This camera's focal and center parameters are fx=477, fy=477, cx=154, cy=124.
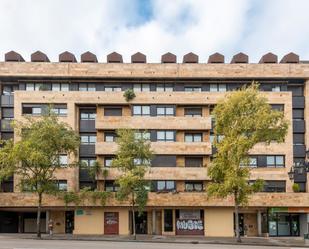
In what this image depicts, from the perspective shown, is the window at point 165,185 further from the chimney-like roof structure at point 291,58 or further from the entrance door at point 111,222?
the chimney-like roof structure at point 291,58

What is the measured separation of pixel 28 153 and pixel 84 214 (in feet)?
41.6

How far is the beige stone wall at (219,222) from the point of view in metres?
47.0

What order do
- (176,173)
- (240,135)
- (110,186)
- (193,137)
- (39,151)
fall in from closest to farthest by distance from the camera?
1. (39,151)
2. (240,135)
3. (176,173)
4. (110,186)
5. (193,137)

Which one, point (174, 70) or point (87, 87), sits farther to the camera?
point (87, 87)

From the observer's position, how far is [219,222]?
47438mm

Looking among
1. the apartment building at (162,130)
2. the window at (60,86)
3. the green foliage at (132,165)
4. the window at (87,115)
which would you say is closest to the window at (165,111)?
the apartment building at (162,130)

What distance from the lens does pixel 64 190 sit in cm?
4591

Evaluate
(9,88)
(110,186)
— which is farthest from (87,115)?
(9,88)

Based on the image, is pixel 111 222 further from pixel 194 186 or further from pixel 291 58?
pixel 291 58

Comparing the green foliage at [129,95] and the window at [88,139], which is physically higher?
the green foliage at [129,95]

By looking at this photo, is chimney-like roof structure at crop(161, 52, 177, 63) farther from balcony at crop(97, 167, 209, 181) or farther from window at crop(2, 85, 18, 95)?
window at crop(2, 85, 18, 95)

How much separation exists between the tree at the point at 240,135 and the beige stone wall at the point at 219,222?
931 centimetres

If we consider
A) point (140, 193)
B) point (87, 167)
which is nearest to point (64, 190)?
point (87, 167)

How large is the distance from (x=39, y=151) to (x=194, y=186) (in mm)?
17837
